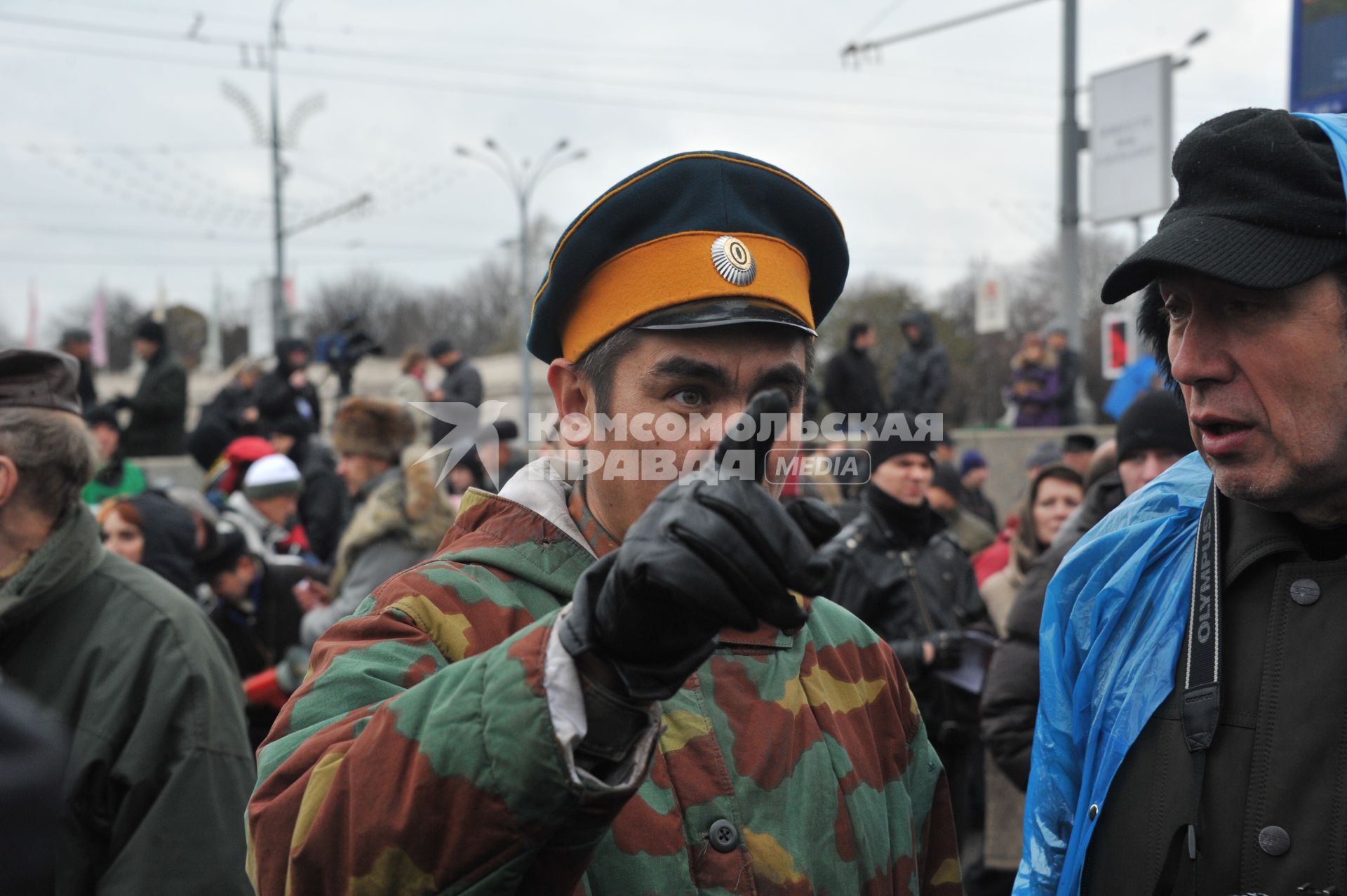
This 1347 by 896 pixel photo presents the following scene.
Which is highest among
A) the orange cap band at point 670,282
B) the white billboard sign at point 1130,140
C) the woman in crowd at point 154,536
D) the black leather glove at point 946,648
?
the white billboard sign at point 1130,140

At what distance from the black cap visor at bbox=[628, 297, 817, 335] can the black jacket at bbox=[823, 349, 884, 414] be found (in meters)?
8.88

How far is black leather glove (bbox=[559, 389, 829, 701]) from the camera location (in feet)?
3.88

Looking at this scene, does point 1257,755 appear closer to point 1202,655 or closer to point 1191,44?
point 1202,655

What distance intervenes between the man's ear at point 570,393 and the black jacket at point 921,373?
32.1 ft

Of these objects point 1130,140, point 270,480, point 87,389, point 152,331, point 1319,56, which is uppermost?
point 1130,140

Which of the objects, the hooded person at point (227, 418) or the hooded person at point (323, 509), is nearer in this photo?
the hooded person at point (323, 509)

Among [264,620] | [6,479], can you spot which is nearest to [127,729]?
[6,479]

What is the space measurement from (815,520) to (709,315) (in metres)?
0.58

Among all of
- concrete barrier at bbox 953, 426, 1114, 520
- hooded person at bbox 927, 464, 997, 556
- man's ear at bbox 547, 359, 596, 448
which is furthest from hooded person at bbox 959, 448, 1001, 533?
man's ear at bbox 547, 359, 596, 448

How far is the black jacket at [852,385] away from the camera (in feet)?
34.9

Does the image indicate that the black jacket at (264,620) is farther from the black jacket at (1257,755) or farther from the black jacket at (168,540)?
the black jacket at (1257,755)

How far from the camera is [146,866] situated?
107 inches

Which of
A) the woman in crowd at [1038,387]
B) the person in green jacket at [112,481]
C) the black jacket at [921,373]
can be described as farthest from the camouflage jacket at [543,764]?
the woman in crowd at [1038,387]

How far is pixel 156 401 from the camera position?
33.8ft
